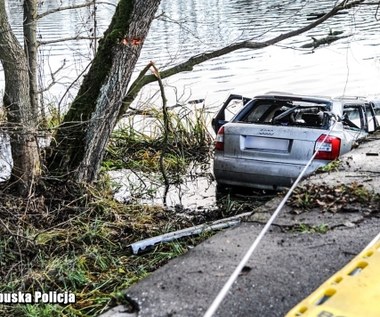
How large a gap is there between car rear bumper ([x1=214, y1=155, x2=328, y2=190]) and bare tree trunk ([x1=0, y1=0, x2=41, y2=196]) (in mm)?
2525

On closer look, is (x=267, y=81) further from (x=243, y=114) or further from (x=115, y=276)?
(x=115, y=276)

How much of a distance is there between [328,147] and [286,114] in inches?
31.7

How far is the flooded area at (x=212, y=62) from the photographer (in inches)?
376

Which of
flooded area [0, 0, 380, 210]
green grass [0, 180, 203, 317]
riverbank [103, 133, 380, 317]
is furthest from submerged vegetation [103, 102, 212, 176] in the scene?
riverbank [103, 133, 380, 317]

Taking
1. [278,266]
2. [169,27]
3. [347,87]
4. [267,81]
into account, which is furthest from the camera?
[169,27]

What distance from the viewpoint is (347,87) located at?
18.3 metres

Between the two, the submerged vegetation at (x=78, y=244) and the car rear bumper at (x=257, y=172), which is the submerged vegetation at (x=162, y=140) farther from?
the submerged vegetation at (x=78, y=244)

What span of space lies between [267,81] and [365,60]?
4756 mm

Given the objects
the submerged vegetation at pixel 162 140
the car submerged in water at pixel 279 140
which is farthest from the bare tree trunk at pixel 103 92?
the submerged vegetation at pixel 162 140

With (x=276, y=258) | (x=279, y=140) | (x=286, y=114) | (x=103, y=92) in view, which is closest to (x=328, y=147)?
(x=279, y=140)

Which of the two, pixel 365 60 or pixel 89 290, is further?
pixel 365 60

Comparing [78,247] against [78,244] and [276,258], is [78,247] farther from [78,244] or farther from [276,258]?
[276,258]

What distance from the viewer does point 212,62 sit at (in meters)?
23.1

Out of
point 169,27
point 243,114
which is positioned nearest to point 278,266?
point 243,114
